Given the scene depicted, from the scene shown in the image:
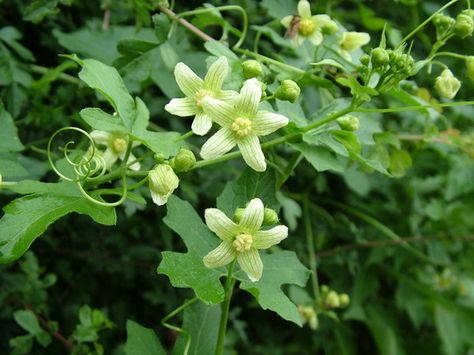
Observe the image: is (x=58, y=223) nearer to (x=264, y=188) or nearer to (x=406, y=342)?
(x=264, y=188)

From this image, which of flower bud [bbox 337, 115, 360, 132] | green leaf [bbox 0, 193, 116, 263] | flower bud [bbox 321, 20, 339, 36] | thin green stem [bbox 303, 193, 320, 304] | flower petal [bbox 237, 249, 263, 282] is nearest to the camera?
green leaf [bbox 0, 193, 116, 263]

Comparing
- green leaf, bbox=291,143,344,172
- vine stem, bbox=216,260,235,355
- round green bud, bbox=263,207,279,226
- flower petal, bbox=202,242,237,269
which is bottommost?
vine stem, bbox=216,260,235,355

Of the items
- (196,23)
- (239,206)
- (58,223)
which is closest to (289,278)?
(239,206)

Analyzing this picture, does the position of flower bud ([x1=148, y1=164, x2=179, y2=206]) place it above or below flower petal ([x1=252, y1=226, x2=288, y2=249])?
above

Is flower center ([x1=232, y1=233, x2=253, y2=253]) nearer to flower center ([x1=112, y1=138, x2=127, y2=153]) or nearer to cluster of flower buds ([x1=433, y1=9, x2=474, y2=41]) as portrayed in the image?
flower center ([x1=112, y1=138, x2=127, y2=153])

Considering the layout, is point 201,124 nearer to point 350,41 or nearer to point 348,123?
point 348,123

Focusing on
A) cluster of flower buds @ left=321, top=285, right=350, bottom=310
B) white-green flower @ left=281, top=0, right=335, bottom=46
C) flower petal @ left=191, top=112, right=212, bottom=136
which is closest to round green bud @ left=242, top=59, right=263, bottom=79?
flower petal @ left=191, top=112, right=212, bottom=136

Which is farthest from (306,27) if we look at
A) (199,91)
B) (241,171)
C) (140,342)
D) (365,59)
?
(140,342)

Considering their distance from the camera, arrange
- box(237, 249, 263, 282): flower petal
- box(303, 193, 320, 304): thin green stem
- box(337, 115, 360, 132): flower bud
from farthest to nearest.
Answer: box(303, 193, 320, 304): thin green stem
box(337, 115, 360, 132): flower bud
box(237, 249, 263, 282): flower petal
